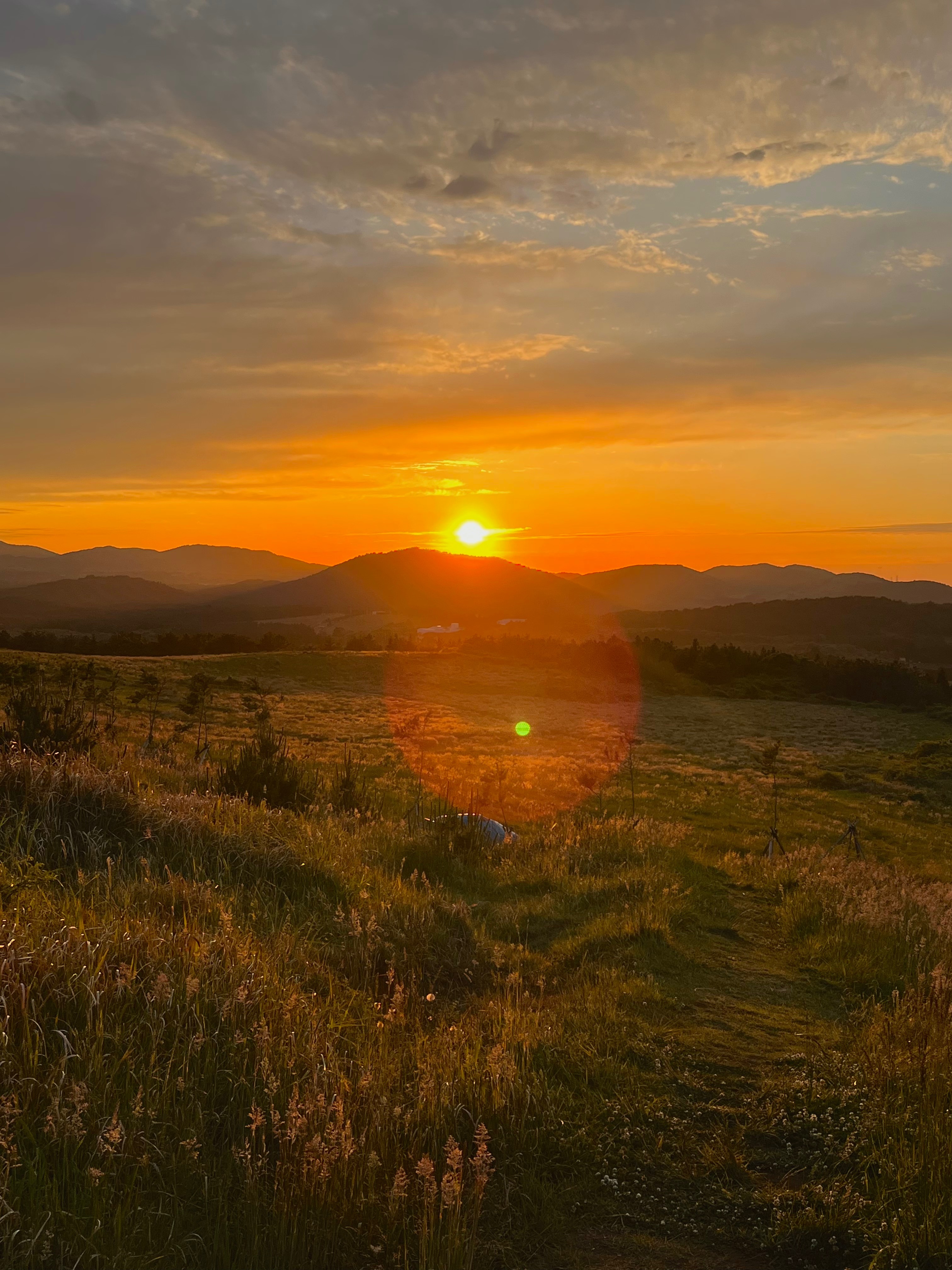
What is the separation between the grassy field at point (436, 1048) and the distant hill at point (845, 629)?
150 metres

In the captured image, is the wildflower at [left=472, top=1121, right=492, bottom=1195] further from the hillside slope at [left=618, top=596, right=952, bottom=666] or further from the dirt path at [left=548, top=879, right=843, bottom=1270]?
the hillside slope at [left=618, top=596, right=952, bottom=666]

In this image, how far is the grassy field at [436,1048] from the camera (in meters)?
3.11

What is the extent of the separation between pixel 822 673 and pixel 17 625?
15853 cm

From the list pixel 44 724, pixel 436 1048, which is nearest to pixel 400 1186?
pixel 436 1048

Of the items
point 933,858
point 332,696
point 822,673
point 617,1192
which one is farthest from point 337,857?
point 822,673

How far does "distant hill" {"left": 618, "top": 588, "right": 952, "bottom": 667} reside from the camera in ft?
516

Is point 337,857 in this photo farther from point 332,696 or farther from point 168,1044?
point 332,696

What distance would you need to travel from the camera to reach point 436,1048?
14.3ft

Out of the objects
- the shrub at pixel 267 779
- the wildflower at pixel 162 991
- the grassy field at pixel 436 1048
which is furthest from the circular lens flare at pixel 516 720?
the wildflower at pixel 162 991

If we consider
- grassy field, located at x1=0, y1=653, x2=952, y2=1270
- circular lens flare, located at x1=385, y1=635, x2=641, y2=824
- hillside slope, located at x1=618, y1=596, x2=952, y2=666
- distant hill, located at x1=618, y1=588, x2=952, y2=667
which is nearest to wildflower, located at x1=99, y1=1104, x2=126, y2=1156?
grassy field, located at x1=0, y1=653, x2=952, y2=1270

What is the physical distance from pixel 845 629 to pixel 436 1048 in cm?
19253

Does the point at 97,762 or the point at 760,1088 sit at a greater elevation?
the point at 97,762

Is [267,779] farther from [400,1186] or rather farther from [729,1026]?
[400,1186]

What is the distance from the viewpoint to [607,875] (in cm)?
950
